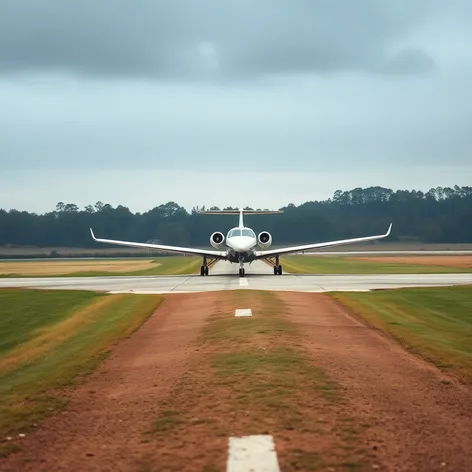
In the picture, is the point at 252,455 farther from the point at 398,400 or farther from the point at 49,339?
the point at 49,339

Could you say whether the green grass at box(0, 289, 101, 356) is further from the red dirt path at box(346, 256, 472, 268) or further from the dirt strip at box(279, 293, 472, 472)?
the red dirt path at box(346, 256, 472, 268)

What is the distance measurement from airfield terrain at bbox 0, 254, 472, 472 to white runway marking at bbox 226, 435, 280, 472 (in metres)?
0.05

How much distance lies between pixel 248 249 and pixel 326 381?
125ft

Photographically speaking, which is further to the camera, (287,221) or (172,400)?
(287,221)

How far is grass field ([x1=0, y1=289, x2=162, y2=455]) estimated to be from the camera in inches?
492

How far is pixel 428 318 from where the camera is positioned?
23.8 metres

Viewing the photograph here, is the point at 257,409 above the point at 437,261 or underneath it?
above

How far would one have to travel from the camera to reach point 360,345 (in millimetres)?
17531

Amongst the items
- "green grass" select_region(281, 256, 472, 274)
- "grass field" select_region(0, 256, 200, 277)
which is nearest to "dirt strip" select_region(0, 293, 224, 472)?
"green grass" select_region(281, 256, 472, 274)

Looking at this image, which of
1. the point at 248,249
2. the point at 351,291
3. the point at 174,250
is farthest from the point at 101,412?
the point at 174,250

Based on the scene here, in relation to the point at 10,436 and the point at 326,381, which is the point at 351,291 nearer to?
the point at 326,381

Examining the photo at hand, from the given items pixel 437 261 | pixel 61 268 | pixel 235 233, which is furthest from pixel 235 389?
pixel 437 261

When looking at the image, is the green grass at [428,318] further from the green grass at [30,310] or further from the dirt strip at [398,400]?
the green grass at [30,310]

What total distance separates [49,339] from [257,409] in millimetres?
11032
